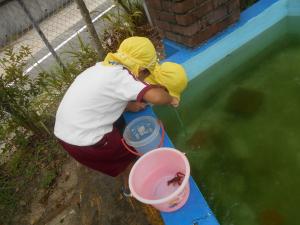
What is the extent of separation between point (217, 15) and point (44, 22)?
26.3 feet

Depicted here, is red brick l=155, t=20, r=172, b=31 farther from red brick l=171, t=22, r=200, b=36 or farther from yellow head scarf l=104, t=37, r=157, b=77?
yellow head scarf l=104, t=37, r=157, b=77

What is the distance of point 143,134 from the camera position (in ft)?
9.14

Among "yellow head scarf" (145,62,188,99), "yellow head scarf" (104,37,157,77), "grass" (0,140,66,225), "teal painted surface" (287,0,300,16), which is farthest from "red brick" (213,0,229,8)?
"grass" (0,140,66,225)

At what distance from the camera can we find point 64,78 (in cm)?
470

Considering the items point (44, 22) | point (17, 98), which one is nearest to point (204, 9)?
point (17, 98)

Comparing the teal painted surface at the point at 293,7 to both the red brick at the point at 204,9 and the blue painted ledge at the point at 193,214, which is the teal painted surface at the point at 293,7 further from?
the blue painted ledge at the point at 193,214

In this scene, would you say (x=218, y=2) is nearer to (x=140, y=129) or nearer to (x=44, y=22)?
(x=140, y=129)

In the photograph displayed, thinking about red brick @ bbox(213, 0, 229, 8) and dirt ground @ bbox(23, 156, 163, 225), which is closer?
dirt ground @ bbox(23, 156, 163, 225)

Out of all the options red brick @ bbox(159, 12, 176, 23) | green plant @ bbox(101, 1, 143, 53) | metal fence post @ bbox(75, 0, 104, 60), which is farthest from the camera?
green plant @ bbox(101, 1, 143, 53)

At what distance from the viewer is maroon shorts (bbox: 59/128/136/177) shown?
8.47 feet

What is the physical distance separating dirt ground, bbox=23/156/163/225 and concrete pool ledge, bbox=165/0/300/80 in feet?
5.25

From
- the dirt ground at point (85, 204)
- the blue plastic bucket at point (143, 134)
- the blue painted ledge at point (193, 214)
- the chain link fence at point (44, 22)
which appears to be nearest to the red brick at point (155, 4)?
the blue plastic bucket at point (143, 134)

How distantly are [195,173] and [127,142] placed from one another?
696 millimetres

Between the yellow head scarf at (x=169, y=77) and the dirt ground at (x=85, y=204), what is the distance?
103 centimetres
